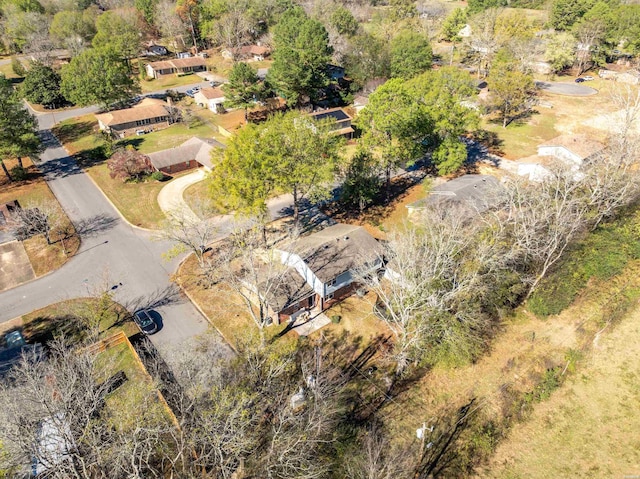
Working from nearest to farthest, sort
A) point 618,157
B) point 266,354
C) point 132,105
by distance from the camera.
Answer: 1. point 266,354
2. point 618,157
3. point 132,105

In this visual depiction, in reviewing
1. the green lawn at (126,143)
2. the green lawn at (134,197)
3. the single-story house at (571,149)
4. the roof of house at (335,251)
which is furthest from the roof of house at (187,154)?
the single-story house at (571,149)

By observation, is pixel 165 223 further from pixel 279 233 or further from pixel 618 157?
pixel 618 157

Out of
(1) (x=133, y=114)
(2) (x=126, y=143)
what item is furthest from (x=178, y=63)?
(2) (x=126, y=143)

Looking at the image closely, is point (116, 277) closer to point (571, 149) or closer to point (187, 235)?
point (187, 235)

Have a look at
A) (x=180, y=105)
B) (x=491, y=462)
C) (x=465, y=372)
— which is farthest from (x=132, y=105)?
(x=491, y=462)

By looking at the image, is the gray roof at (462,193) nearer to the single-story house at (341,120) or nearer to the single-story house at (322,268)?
the single-story house at (322,268)
